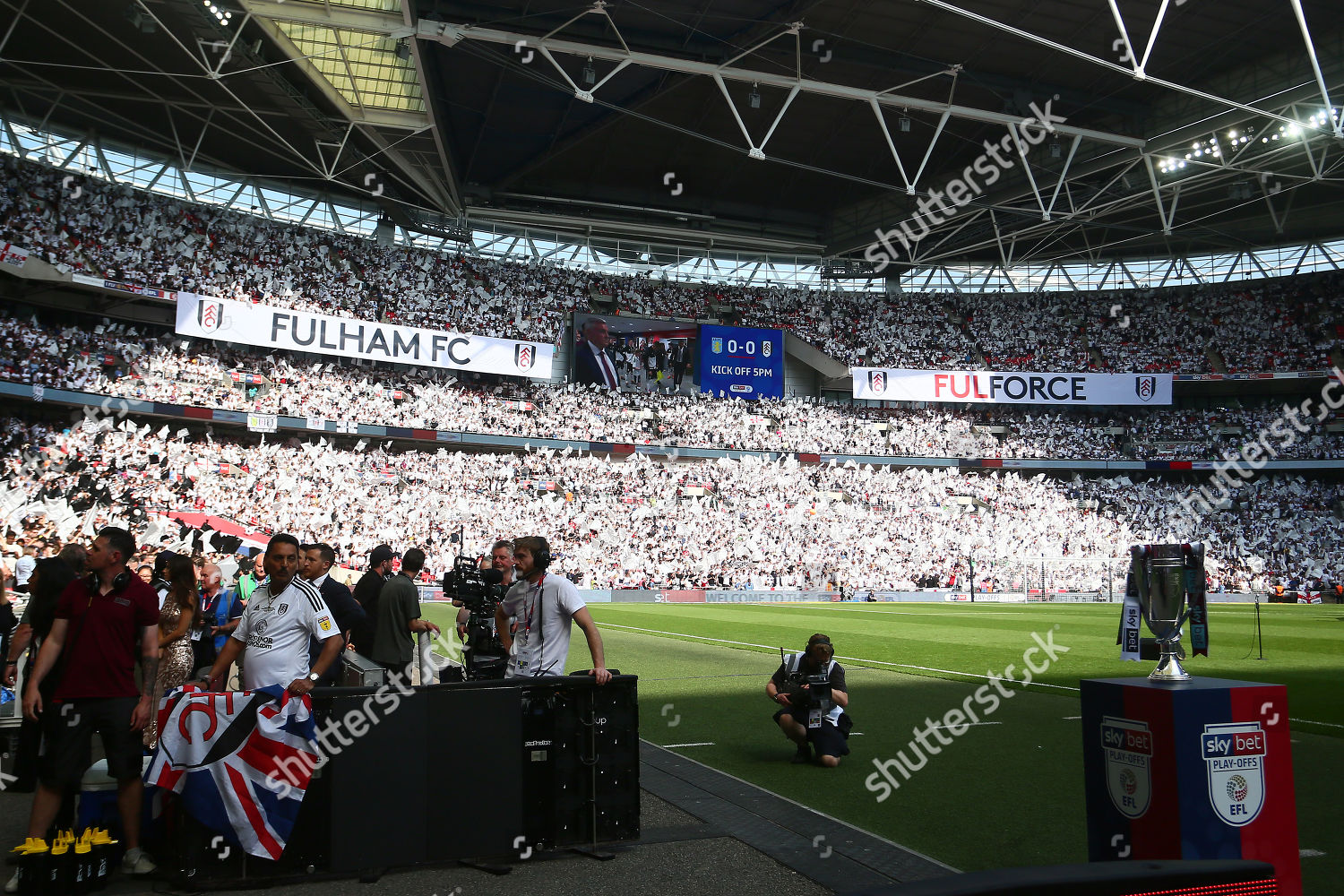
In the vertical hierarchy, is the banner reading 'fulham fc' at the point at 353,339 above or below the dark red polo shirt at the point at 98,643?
above

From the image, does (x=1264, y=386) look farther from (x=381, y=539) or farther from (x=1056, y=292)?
(x=381, y=539)

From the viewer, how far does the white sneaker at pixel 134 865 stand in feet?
18.0

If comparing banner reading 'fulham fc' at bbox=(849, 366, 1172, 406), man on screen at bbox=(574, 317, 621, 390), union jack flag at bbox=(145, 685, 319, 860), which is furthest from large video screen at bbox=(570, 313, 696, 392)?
union jack flag at bbox=(145, 685, 319, 860)

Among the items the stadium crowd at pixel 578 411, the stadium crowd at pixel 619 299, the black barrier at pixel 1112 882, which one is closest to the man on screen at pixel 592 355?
the stadium crowd at pixel 578 411

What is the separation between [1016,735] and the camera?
9758mm

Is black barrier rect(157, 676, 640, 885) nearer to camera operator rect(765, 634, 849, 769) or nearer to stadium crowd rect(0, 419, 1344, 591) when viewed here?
camera operator rect(765, 634, 849, 769)

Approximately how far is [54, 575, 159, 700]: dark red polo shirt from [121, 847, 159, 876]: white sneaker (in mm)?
898

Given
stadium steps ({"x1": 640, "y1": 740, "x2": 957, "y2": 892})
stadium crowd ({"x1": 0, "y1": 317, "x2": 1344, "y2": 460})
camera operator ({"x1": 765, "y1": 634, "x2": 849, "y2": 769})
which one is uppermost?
stadium crowd ({"x1": 0, "y1": 317, "x2": 1344, "y2": 460})

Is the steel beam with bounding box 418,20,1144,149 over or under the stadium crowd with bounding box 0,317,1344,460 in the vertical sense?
over

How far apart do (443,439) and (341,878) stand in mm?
38519

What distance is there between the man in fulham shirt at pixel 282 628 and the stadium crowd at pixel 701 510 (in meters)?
26.1

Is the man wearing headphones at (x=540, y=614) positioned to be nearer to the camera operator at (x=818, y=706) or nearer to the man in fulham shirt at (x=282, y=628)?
the man in fulham shirt at (x=282, y=628)

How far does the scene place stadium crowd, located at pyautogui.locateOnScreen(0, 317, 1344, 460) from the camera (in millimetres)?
35281

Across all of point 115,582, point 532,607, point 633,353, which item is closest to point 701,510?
point 633,353
